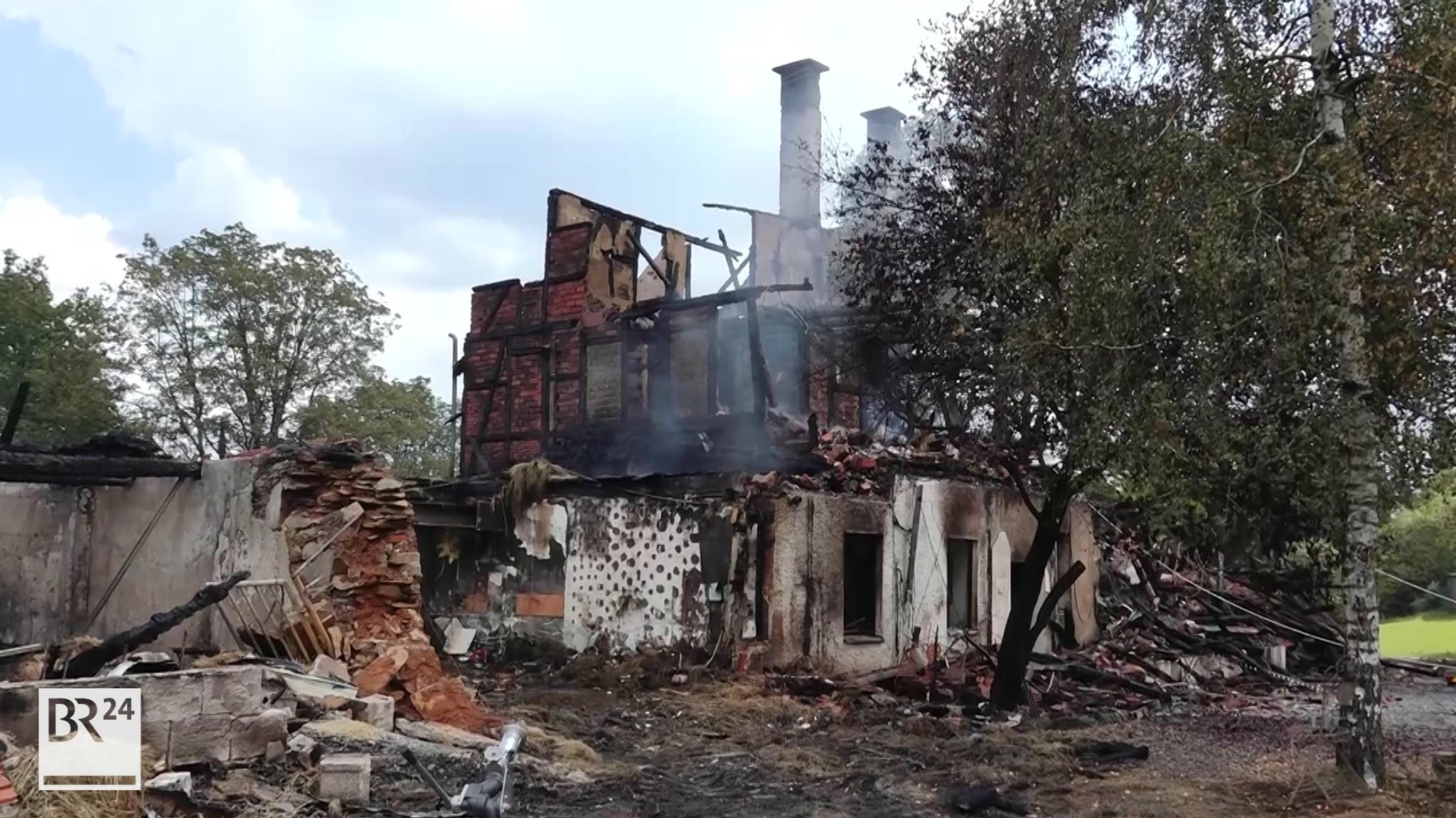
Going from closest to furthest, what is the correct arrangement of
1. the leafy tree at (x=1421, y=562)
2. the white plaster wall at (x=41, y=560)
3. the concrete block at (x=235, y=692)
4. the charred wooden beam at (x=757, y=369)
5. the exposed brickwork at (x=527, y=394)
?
the concrete block at (x=235, y=692) < the white plaster wall at (x=41, y=560) < the charred wooden beam at (x=757, y=369) < the exposed brickwork at (x=527, y=394) < the leafy tree at (x=1421, y=562)

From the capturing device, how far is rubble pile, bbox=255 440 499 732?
10391mm

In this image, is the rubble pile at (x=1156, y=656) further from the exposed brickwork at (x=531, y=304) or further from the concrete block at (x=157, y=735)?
the exposed brickwork at (x=531, y=304)

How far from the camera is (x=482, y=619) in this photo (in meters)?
16.3

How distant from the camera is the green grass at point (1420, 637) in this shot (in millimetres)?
22391

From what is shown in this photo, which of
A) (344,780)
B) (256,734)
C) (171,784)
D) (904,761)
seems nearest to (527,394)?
(904,761)

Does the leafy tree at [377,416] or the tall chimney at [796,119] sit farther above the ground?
the tall chimney at [796,119]

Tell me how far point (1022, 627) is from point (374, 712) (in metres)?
7.06

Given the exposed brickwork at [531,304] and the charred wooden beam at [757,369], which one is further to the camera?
Answer: the exposed brickwork at [531,304]

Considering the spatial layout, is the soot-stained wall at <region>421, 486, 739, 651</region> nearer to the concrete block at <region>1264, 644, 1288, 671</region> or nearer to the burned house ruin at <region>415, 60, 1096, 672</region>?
the burned house ruin at <region>415, 60, 1096, 672</region>

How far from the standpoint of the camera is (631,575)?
15.1 metres

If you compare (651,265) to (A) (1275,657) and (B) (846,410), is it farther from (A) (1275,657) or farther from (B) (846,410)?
(A) (1275,657)

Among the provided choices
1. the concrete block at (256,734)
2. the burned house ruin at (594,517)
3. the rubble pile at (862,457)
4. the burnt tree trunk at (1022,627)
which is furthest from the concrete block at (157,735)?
the burnt tree trunk at (1022,627)

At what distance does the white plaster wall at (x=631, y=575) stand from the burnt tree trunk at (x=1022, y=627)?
3.62m

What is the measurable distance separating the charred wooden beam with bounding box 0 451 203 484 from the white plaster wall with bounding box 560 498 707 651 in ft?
16.7
